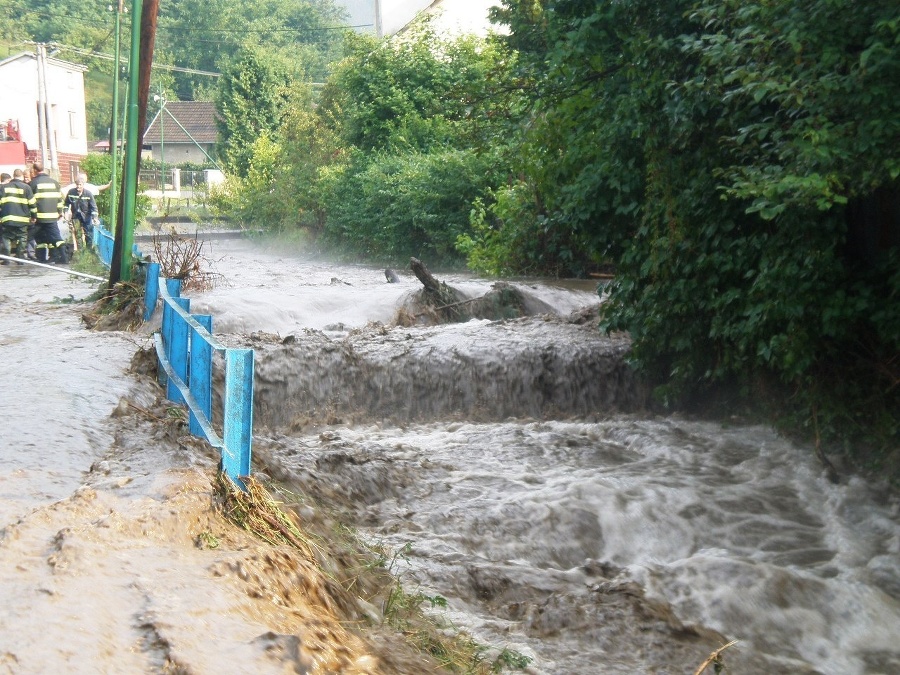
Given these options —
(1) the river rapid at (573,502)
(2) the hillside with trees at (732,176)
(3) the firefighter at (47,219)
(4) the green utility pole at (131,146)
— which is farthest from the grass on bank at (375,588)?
(3) the firefighter at (47,219)

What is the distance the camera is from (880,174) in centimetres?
Result: 587

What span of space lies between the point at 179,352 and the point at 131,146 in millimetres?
6307

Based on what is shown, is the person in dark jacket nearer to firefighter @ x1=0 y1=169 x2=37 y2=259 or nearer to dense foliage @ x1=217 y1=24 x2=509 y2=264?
firefighter @ x1=0 y1=169 x2=37 y2=259

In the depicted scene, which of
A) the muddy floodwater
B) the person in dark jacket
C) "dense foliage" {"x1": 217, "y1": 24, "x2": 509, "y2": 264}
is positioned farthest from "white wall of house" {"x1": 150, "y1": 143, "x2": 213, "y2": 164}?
the muddy floodwater

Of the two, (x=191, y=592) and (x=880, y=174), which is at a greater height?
(x=880, y=174)

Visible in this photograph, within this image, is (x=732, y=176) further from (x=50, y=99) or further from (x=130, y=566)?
(x=50, y=99)

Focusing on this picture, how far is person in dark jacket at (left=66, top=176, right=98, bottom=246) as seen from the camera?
963 inches

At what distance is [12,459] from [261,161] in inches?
1220

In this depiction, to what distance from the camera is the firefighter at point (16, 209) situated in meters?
21.2

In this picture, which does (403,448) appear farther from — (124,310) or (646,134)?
(124,310)

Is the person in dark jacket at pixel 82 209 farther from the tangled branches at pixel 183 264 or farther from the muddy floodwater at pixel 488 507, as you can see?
the muddy floodwater at pixel 488 507

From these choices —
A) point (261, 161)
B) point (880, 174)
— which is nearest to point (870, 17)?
point (880, 174)

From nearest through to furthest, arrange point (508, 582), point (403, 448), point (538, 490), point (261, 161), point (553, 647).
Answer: point (553, 647), point (508, 582), point (538, 490), point (403, 448), point (261, 161)

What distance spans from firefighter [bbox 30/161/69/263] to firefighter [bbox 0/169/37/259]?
0.20 meters
